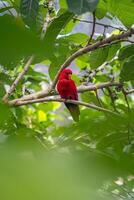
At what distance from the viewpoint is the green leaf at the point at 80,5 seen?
0.48 metres

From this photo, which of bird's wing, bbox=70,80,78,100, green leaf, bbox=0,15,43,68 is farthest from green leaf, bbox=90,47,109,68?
green leaf, bbox=0,15,43,68

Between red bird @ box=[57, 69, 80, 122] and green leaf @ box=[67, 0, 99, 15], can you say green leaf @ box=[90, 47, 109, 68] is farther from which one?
green leaf @ box=[67, 0, 99, 15]

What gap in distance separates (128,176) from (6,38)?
7 centimetres

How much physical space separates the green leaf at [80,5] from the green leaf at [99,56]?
19.1 inches

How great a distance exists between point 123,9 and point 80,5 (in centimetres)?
25

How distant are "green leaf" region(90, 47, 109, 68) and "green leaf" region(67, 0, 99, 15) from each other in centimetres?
48

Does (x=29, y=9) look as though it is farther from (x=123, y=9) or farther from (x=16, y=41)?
(x=16, y=41)

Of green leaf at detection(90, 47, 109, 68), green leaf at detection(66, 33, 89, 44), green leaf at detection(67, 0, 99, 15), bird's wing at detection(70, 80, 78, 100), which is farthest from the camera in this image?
bird's wing at detection(70, 80, 78, 100)

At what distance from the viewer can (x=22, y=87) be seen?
4.18ft

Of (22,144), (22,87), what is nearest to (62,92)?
(22,87)

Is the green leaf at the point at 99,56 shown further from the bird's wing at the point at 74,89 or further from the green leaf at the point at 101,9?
the bird's wing at the point at 74,89

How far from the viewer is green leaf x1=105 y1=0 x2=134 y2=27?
0.69 metres

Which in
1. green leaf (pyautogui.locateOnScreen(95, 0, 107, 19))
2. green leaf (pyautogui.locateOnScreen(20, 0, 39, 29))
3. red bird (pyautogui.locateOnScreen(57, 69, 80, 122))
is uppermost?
green leaf (pyautogui.locateOnScreen(20, 0, 39, 29))

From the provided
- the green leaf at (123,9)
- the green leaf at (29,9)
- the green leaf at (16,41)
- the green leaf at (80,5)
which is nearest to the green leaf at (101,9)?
the green leaf at (123,9)
